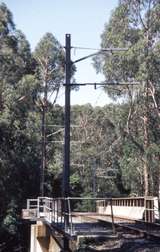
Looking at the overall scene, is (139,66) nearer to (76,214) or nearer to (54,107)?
(76,214)

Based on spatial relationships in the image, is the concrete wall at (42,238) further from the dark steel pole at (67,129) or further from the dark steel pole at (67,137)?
the dark steel pole at (67,129)

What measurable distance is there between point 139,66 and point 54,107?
20.9m

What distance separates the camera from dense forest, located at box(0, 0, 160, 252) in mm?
→ 36625

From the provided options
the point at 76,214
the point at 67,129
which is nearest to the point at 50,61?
the point at 76,214

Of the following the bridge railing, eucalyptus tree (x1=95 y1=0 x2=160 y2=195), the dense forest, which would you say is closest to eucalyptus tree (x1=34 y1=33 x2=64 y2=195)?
the dense forest

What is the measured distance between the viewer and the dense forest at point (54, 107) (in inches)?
1442

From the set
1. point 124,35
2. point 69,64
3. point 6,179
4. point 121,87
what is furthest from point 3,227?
point 69,64

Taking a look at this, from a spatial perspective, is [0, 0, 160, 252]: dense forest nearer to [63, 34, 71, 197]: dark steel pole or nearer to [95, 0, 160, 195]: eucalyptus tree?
[95, 0, 160, 195]: eucalyptus tree

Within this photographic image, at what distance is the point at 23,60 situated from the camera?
47.8 metres

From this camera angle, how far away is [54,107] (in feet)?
176

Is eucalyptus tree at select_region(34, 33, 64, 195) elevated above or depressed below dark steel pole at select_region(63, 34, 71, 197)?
above

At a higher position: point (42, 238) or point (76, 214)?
point (76, 214)

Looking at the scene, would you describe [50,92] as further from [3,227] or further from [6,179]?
[3,227]

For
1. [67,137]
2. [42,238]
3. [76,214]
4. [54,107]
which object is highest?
[54,107]
